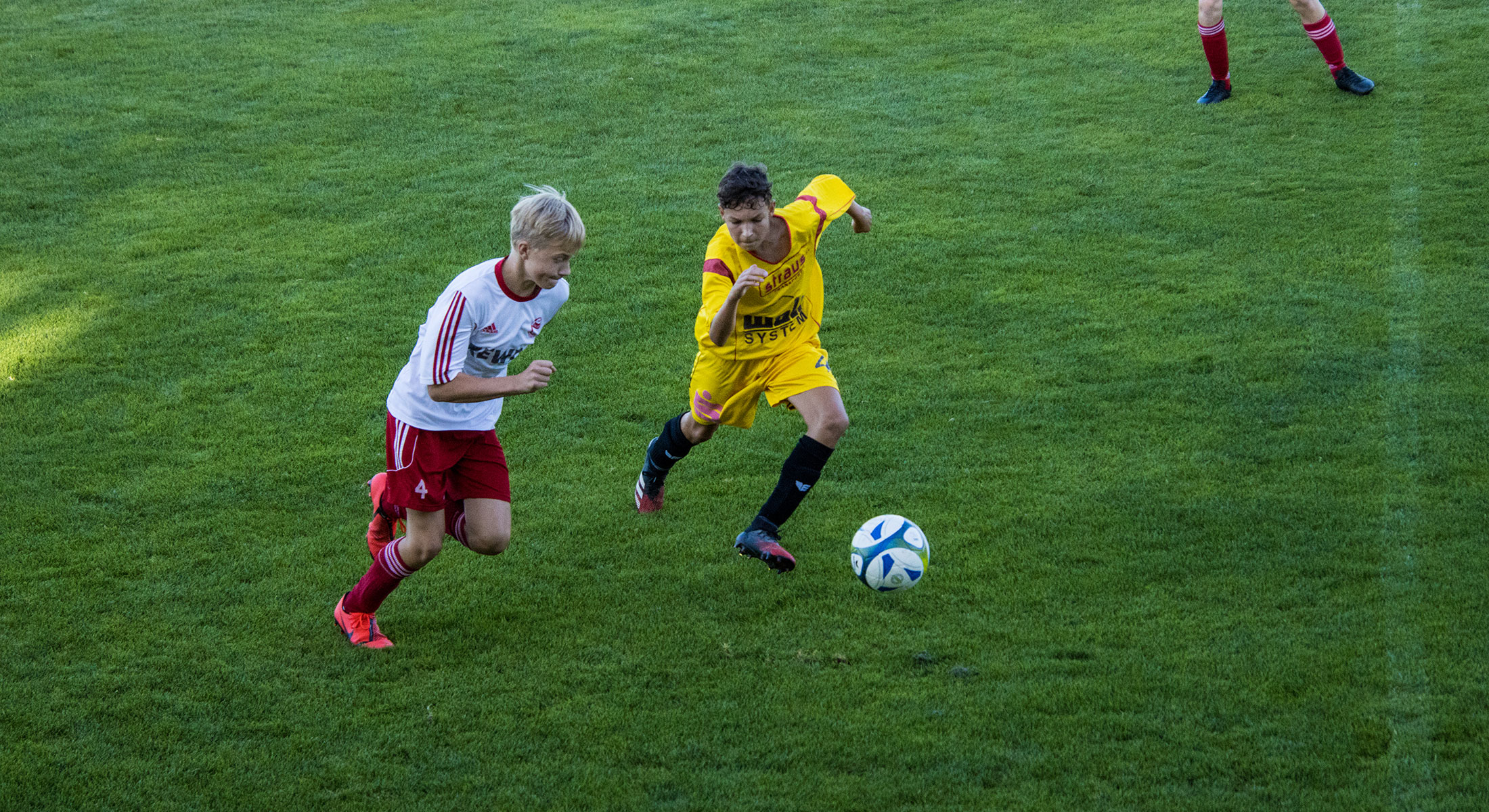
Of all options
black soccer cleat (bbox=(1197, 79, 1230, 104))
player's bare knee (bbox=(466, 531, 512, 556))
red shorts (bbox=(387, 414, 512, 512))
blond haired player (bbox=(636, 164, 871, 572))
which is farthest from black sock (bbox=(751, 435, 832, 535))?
black soccer cleat (bbox=(1197, 79, 1230, 104))

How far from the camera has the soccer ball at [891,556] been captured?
4.56m

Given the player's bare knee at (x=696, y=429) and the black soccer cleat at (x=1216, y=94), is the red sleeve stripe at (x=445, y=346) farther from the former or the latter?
the black soccer cleat at (x=1216, y=94)

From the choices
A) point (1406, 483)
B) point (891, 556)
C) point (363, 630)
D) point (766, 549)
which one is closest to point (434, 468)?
point (363, 630)

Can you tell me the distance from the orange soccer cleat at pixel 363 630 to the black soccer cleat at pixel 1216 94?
26.1 ft

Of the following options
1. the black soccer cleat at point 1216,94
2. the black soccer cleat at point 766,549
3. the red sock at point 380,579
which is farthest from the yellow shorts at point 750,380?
the black soccer cleat at point 1216,94

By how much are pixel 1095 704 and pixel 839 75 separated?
793 centimetres

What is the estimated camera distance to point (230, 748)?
13.1 feet

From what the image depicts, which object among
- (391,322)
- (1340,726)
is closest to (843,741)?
(1340,726)

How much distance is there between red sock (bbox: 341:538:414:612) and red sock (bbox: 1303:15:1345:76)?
27.8 feet

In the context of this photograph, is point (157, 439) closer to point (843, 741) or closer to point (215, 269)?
point (215, 269)

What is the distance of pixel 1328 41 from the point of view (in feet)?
32.3

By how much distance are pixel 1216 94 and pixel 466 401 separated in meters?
7.80

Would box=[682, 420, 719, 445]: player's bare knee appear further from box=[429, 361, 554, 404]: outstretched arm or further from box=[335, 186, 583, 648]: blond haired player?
box=[429, 361, 554, 404]: outstretched arm

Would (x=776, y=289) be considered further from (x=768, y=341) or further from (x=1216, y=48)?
(x=1216, y=48)
